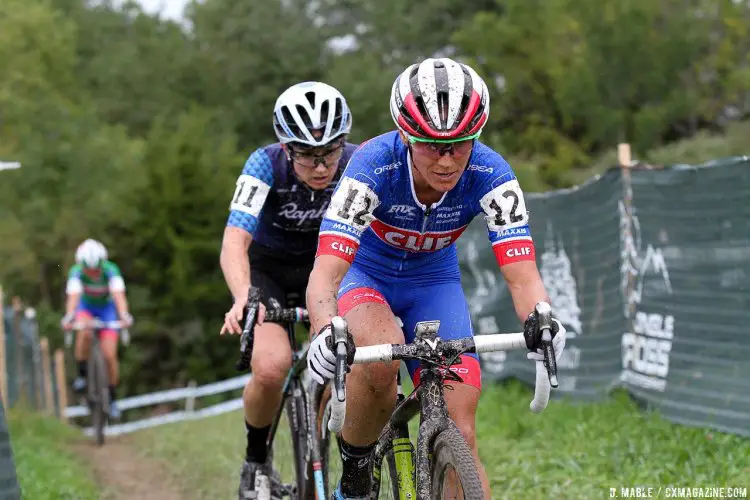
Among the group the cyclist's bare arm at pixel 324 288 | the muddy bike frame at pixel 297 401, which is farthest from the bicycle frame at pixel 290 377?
the cyclist's bare arm at pixel 324 288

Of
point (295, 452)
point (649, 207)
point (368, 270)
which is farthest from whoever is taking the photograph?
point (649, 207)

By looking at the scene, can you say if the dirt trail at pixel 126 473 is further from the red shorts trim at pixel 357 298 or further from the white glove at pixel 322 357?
the white glove at pixel 322 357

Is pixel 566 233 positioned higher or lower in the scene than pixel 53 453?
higher

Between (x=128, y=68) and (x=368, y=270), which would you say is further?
(x=128, y=68)

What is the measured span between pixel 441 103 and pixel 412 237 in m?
0.75

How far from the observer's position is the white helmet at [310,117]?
5734mm

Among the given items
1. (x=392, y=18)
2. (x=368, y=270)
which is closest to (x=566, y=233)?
(x=368, y=270)

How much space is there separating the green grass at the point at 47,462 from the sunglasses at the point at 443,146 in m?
4.62

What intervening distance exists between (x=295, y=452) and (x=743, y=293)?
127 inches

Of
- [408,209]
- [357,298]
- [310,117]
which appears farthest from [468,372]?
[310,117]

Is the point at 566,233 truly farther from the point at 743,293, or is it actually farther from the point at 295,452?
the point at 295,452

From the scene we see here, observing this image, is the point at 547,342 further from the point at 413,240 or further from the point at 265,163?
the point at 265,163

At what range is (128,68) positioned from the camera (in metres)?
51.7

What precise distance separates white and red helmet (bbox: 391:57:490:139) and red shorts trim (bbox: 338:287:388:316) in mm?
812
